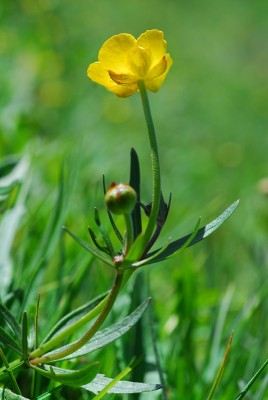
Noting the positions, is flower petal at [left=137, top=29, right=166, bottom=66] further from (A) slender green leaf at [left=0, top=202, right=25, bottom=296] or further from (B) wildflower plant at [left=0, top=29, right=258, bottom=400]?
(A) slender green leaf at [left=0, top=202, right=25, bottom=296]

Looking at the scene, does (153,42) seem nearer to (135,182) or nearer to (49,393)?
(135,182)

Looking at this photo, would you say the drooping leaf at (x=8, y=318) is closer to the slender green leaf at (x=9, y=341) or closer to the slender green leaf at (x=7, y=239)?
the slender green leaf at (x=9, y=341)

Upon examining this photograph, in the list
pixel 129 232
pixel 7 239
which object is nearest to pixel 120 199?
pixel 129 232

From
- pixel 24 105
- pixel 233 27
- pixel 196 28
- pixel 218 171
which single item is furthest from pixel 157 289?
pixel 233 27

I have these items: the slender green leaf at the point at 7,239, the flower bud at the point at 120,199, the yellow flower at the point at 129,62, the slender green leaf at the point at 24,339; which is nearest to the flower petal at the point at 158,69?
the yellow flower at the point at 129,62

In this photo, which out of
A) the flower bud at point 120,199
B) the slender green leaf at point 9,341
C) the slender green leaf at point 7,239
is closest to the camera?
the flower bud at point 120,199

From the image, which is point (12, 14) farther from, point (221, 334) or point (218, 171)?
point (221, 334)
